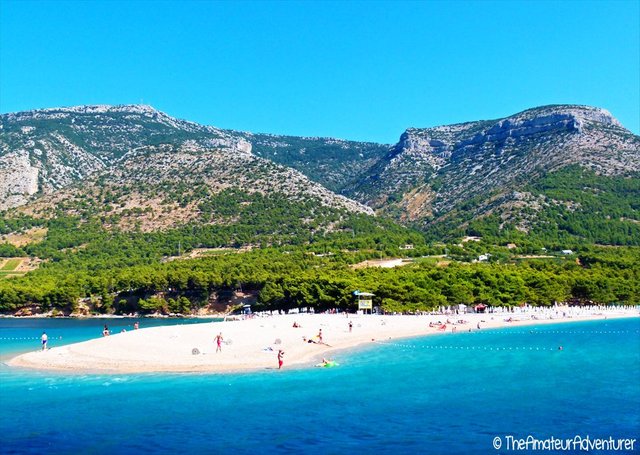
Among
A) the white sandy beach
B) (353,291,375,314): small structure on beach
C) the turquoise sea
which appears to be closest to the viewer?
the turquoise sea

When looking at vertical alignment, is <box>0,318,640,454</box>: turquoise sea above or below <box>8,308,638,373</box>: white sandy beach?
below

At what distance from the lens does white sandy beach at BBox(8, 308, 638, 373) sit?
41.4m

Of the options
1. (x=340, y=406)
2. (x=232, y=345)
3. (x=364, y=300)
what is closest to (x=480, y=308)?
(x=364, y=300)

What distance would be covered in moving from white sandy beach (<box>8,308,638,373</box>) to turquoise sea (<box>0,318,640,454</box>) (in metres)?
2.72

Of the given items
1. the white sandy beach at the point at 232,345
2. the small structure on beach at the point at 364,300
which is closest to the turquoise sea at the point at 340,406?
the white sandy beach at the point at 232,345

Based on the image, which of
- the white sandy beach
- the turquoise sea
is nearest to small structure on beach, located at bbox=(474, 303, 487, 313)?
the white sandy beach

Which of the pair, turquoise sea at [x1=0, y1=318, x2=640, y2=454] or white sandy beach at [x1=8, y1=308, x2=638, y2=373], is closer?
turquoise sea at [x1=0, y1=318, x2=640, y2=454]

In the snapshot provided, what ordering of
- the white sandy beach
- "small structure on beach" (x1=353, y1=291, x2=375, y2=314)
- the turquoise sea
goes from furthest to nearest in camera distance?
"small structure on beach" (x1=353, y1=291, x2=375, y2=314) < the white sandy beach < the turquoise sea

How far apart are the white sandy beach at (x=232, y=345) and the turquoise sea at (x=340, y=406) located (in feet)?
8.91

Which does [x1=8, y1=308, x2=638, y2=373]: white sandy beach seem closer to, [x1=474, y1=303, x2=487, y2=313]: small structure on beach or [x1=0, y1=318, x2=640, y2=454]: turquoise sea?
[x1=0, y1=318, x2=640, y2=454]: turquoise sea

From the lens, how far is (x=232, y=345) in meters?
49.1

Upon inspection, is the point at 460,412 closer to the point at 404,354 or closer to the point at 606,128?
the point at 404,354

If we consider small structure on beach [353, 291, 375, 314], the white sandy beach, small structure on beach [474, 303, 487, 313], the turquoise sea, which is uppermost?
small structure on beach [353, 291, 375, 314]

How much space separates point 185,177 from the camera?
176 metres
